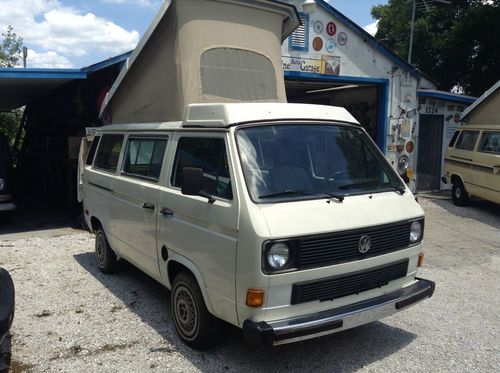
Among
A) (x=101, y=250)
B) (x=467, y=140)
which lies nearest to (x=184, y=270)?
(x=101, y=250)

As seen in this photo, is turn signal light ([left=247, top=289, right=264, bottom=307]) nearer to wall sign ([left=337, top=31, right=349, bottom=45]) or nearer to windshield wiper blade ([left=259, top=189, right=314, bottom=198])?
windshield wiper blade ([left=259, top=189, right=314, bottom=198])

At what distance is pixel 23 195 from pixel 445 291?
40.8ft

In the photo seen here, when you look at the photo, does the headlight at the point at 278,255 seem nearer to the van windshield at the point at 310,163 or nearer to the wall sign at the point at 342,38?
the van windshield at the point at 310,163

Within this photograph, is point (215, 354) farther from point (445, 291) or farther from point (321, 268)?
point (445, 291)

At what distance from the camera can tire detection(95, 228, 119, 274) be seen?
5949mm

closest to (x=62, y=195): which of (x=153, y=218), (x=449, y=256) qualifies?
(x=153, y=218)

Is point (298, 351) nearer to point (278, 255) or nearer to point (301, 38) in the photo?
point (278, 255)

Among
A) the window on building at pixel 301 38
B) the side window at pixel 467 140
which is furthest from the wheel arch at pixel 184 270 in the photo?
the side window at pixel 467 140

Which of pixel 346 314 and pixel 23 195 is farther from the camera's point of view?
pixel 23 195

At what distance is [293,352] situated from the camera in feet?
13.0

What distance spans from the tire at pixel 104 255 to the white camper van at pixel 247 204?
0.59 metres

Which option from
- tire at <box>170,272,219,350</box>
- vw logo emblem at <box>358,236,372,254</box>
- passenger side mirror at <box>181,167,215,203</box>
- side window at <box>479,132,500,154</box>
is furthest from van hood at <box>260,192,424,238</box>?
side window at <box>479,132,500,154</box>

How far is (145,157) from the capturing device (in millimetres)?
4883

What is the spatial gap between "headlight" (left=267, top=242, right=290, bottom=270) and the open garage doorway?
8.13 meters
